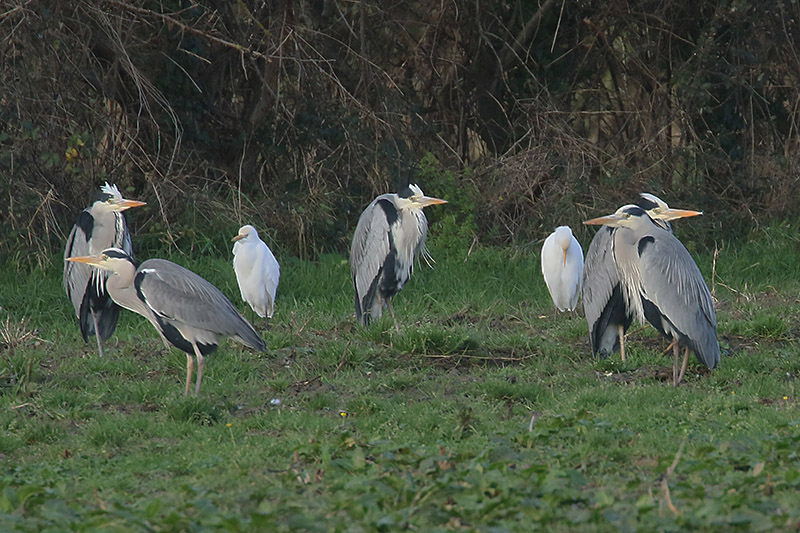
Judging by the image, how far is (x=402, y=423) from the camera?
5914 mm

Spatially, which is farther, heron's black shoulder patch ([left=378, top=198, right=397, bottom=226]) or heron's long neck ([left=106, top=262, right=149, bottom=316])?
heron's black shoulder patch ([left=378, top=198, right=397, bottom=226])

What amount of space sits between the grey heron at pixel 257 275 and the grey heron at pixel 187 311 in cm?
153

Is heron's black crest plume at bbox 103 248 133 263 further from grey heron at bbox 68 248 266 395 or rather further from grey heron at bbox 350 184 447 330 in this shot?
grey heron at bbox 350 184 447 330

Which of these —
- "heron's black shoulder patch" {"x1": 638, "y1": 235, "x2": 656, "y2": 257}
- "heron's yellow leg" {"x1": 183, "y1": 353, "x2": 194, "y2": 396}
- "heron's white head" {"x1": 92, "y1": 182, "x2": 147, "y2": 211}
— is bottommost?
"heron's yellow leg" {"x1": 183, "y1": 353, "x2": 194, "y2": 396}

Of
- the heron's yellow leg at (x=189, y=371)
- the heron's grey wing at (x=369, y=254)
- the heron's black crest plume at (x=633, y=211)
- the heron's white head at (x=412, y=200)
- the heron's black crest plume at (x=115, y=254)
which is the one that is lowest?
the heron's yellow leg at (x=189, y=371)

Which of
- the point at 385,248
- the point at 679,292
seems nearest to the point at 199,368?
the point at 385,248

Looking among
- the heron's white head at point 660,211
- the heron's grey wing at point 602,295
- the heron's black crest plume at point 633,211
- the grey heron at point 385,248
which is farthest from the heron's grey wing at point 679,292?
the grey heron at point 385,248

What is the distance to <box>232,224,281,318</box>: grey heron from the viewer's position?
8.47 meters

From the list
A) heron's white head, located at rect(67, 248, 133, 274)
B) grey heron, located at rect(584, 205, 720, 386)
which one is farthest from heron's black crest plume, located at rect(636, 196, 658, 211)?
heron's white head, located at rect(67, 248, 133, 274)

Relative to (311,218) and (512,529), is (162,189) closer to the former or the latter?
(311,218)

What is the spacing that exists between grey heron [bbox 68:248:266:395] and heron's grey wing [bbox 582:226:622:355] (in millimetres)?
2395

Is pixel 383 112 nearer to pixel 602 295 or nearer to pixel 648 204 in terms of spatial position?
pixel 648 204

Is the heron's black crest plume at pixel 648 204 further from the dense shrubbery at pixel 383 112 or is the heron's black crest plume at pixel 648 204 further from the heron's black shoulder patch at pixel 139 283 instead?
the heron's black shoulder patch at pixel 139 283

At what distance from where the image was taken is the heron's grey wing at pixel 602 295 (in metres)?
7.57
